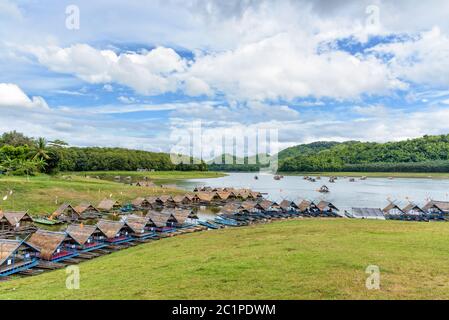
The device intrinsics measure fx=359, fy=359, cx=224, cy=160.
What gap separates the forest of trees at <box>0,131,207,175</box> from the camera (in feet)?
279

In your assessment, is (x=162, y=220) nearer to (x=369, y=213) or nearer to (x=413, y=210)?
(x=369, y=213)

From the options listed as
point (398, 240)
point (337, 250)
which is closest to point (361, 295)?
point (337, 250)

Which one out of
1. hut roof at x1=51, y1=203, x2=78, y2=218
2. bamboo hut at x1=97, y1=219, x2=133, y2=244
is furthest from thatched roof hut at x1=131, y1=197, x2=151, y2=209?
bamboo hut at x1=97, y1=219, x2=133, y2=244

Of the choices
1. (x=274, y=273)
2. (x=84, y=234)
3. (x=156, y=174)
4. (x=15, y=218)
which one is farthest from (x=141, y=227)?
(x=156, y=174)

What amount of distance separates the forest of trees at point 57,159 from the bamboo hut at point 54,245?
54074mm

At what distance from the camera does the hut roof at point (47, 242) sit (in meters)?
29.7

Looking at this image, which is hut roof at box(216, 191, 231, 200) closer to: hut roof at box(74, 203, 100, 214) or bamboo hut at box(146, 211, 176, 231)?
hut roof at box(74, 203, 100, 214)

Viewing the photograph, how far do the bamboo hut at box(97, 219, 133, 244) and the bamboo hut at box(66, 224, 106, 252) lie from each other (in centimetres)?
63

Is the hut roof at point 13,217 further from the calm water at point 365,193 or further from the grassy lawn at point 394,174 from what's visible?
the grassy lawn at point 394,174

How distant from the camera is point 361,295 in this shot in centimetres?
1330

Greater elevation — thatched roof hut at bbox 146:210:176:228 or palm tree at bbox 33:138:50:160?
palm tree at bbox 33:138:50:160

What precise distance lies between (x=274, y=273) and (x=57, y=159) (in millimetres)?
96343

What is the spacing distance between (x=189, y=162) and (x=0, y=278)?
172 metres
